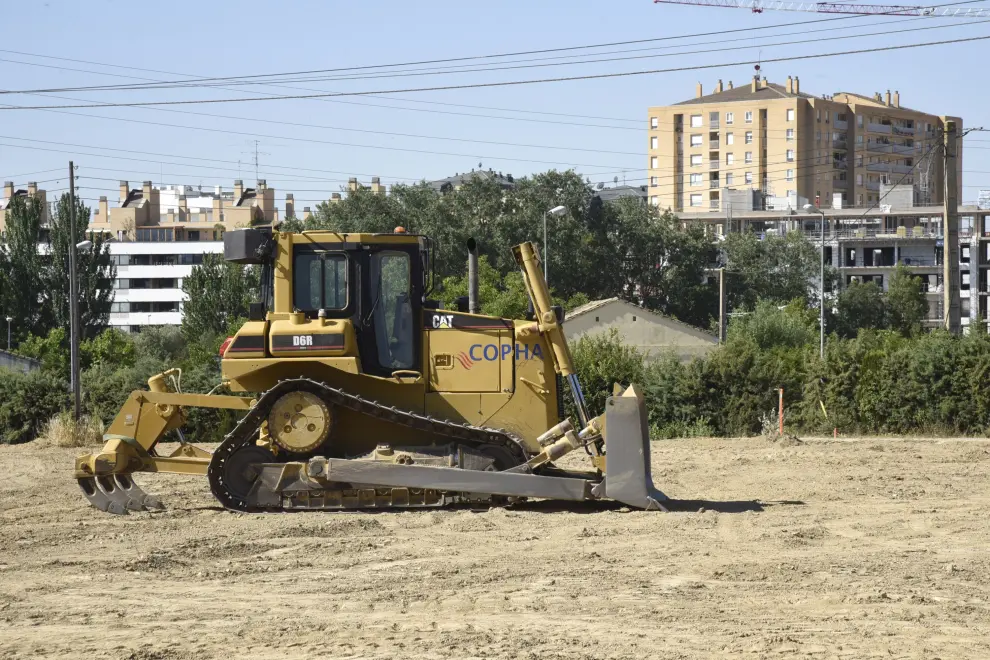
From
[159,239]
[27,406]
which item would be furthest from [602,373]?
[159,239]

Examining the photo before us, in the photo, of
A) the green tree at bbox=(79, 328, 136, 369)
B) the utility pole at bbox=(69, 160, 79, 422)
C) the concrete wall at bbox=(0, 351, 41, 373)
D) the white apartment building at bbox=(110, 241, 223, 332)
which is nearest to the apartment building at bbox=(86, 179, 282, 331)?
the white apartment building at bbox=(110, 241, 223, 332)

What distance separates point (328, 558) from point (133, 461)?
12.9ft

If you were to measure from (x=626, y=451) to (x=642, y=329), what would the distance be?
38.9m

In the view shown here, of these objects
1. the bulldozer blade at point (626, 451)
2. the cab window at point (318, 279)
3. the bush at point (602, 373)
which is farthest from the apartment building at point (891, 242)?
the cab window at point (318, 279)

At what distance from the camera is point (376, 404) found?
1448cm

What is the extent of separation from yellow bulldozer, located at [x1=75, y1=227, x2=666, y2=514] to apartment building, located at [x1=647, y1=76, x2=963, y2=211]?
113 metres

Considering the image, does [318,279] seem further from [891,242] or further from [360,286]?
[891,242]

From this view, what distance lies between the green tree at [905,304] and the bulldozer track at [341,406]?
7627 cm

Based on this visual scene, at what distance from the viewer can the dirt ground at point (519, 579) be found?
349 inches

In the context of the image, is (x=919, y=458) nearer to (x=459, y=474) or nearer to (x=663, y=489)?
(x=663, y=489)

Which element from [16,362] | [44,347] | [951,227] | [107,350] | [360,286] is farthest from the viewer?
[44,347]

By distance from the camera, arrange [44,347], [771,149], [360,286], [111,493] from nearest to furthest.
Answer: [360,286], [111,493], [44,347], [771,149]

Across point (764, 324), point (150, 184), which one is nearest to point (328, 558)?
point (764, 324)

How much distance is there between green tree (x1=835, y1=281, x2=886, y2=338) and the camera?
85.8 m
